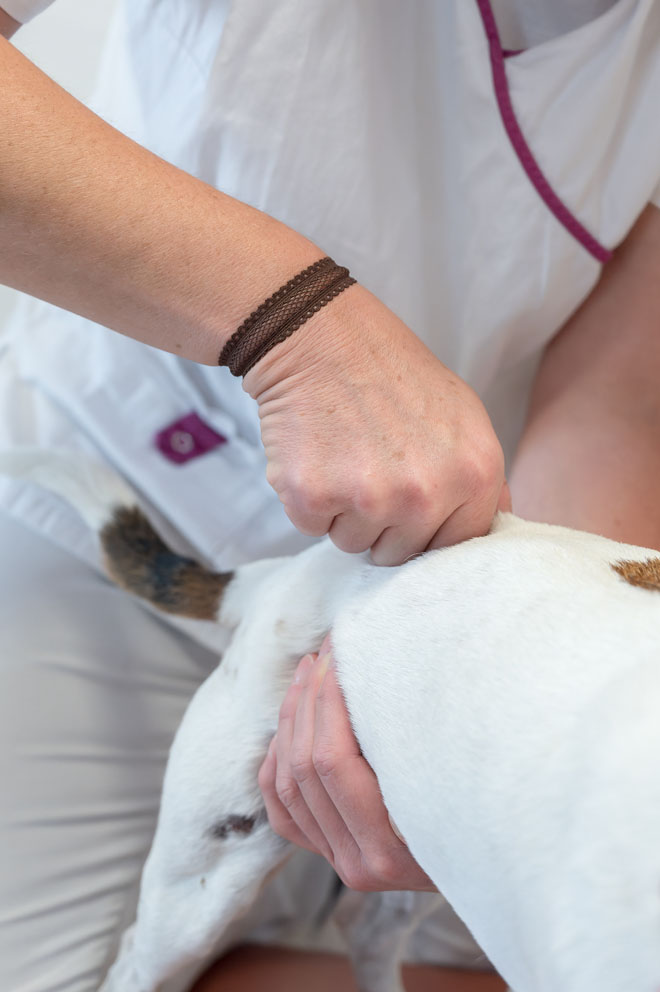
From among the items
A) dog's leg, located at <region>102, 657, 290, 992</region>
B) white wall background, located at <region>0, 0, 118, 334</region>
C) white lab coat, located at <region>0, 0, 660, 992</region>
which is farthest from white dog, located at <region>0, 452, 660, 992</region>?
white wall background, located at <region>0, 0, 118, 334</region>

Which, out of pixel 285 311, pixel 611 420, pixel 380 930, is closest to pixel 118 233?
pixel 285 311

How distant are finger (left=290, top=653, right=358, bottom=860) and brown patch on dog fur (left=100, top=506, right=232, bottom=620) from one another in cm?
20

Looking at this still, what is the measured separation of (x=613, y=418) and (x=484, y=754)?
479 millimetres

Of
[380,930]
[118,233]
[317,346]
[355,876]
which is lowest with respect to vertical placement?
[380,930]

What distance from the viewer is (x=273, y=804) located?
61 centimetres

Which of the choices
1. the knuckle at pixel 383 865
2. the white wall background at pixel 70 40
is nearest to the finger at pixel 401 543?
the knuckle at pixel 383 865

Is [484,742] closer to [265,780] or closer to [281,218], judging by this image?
[265,780]

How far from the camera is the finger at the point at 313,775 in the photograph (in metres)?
0.55

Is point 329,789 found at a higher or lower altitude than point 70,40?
lower

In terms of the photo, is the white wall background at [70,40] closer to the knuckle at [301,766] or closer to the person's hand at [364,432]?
the person's hand at [364,432]

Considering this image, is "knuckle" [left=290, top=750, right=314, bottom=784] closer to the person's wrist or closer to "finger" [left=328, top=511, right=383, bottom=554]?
"finger" [left=328, top=511, right=383, bottom=554]

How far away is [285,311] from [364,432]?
0.09 meters

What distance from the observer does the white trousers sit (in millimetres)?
718

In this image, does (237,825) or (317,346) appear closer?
(317,346)
